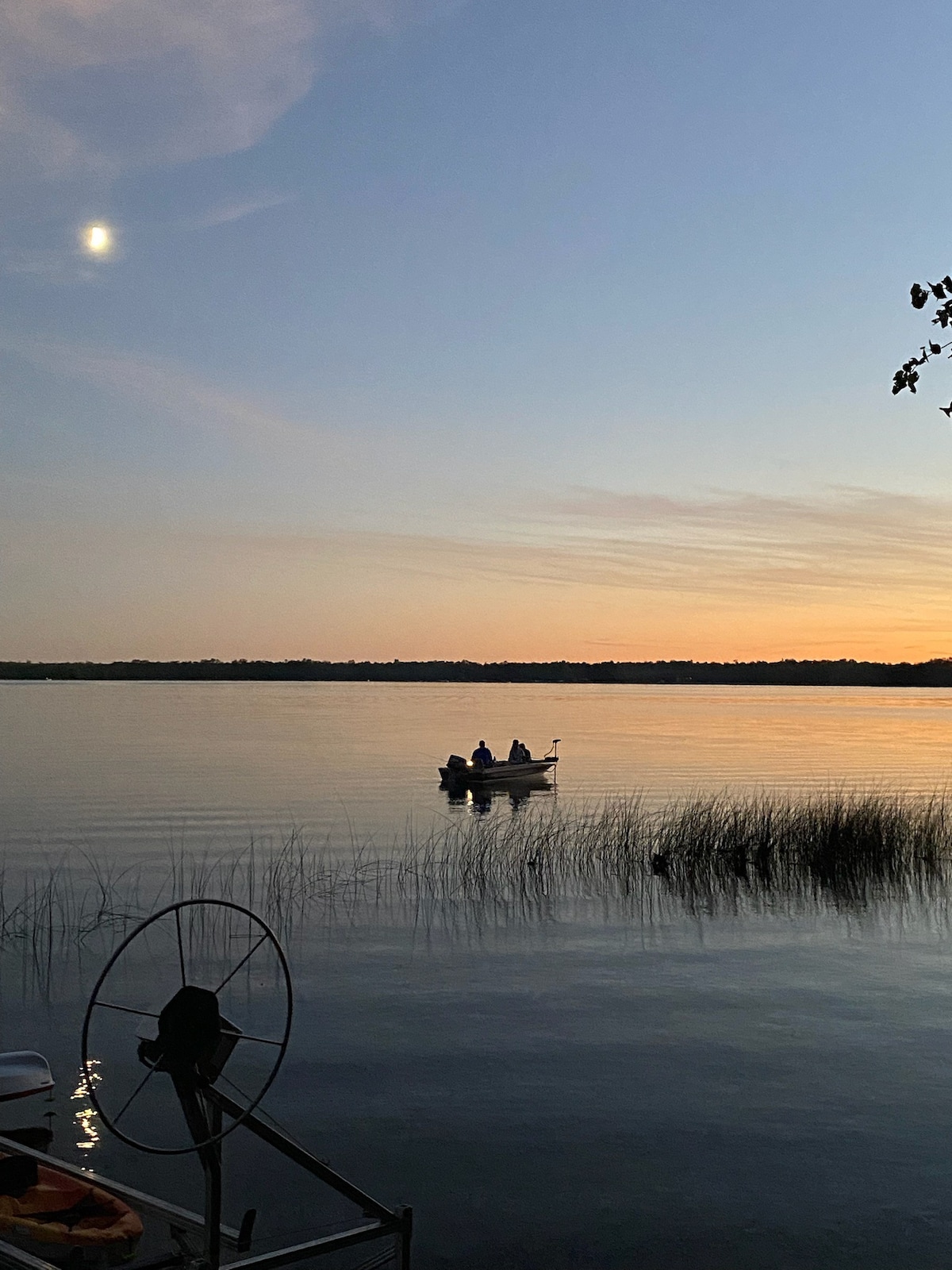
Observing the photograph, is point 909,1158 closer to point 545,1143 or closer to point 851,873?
point 545,1143

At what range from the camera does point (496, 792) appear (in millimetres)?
42750

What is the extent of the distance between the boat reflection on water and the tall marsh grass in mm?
14353

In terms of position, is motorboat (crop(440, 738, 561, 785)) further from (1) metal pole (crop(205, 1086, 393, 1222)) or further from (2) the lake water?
(1) metal pole (crop(205, 1086, 393, 1222))

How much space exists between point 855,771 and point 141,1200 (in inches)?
1775

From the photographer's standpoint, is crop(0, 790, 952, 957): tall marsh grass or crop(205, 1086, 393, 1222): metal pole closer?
crop(205, 1086, 393, 1222): metal pole

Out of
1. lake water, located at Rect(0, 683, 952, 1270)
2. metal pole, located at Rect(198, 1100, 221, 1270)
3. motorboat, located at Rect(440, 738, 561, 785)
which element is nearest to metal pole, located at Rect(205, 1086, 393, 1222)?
metal pole, located at Rect(198, 1100, 221, 1270)

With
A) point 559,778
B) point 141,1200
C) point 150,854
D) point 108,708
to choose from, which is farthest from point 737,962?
point 108,708

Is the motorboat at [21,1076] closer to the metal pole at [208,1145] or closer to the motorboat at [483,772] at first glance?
the metal pole at [208,1145]

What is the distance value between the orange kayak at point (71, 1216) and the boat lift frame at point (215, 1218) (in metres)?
0.10

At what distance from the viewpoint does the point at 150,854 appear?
2430 centimetres

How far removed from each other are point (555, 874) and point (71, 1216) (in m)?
14.8

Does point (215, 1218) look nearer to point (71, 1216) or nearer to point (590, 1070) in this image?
point (71, 1216)

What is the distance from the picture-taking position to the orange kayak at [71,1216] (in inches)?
243

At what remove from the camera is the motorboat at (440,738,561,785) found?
4191 cm
